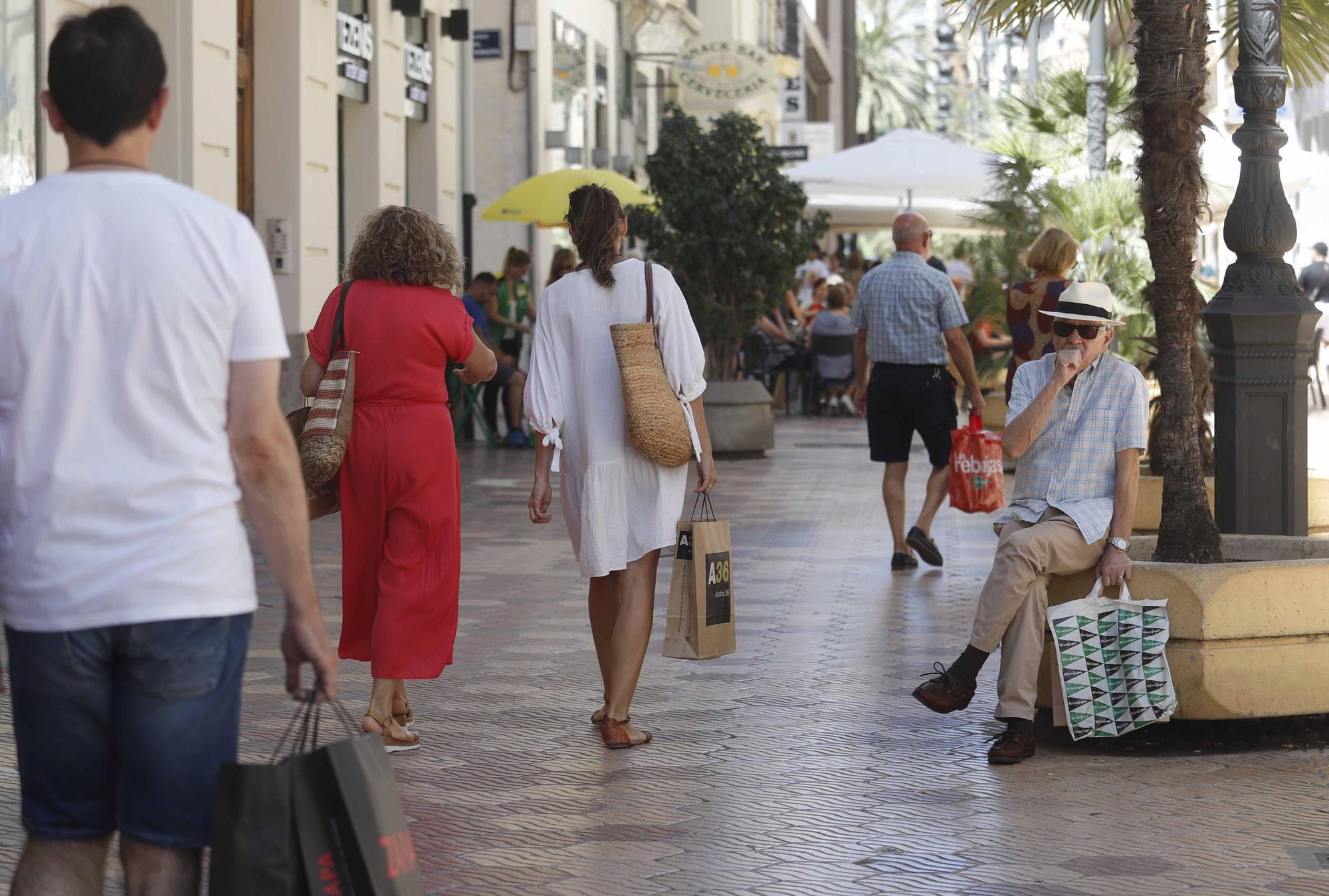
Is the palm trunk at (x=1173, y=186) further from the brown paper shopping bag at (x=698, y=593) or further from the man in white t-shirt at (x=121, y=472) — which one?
the man in white t-shirt at (x=121, y=472)

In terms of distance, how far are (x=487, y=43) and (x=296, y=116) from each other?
952 cm

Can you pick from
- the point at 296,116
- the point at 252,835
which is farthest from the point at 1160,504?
the point at 296,116

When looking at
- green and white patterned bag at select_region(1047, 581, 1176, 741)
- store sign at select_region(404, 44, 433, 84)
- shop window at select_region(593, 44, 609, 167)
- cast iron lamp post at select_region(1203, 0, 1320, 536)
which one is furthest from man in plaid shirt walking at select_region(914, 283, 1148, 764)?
shop window at select_region(593, 44, 609, 167)

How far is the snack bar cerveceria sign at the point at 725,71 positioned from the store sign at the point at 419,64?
1081cm

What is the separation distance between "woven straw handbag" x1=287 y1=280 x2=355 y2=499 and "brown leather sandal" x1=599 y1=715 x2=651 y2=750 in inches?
47.5

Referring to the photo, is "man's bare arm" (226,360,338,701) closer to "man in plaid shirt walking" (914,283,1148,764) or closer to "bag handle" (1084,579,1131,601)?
"man in plaid shirt walking" (914,283,1148,764)

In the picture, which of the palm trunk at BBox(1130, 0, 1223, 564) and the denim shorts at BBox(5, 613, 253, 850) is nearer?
the denim shorts at BBox(5, 613, 253, 850)

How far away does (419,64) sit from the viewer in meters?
19.9

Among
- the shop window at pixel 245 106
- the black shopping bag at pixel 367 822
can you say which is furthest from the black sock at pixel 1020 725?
the shop window at pixel 245 106

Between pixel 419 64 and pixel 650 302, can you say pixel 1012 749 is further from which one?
pixel 419 64

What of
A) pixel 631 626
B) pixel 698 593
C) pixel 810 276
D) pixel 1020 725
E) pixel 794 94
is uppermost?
pixel 794 94

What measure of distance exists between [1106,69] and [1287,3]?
1117 cm

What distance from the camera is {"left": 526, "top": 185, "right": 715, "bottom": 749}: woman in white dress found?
6.28m

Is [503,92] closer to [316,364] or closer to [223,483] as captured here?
[316,364]
